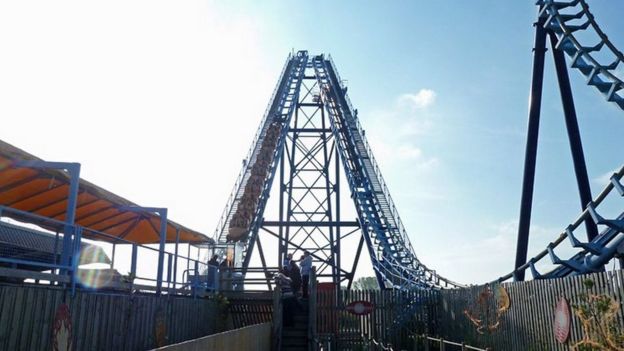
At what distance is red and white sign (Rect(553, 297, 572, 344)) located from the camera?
8.05m

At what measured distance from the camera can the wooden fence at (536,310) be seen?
726 centimetres

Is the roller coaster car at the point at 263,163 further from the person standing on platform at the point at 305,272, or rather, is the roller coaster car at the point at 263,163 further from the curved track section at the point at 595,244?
the curved track section at the point at 595,244

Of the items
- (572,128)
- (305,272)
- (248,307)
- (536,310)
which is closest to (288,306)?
(305,272)

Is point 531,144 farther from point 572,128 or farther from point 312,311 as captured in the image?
point 312,311

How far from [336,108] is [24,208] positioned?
2112 centimetres

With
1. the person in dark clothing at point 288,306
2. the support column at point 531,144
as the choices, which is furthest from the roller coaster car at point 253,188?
the support column at point 531,144

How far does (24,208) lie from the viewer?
10.4m

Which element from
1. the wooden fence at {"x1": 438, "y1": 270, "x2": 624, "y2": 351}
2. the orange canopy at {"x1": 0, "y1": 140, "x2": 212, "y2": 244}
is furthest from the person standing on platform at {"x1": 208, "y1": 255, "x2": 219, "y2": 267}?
the wooden fence at {"x1": 438, "y1": 270, "x2": 624, "y2": 351}

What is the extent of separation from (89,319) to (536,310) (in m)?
7.20

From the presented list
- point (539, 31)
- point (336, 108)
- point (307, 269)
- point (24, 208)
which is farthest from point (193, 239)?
point (336, 108)

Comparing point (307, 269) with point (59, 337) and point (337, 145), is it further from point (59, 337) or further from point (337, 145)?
point (337, 145)

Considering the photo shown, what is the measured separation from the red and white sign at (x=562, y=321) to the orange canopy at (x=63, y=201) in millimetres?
7875

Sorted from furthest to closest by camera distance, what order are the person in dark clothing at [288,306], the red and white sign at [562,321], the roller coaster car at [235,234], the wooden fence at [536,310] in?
the roller coaster car at [235,234] → the person in dark clothing at [288,306] → the red and white sign at [562,321] → the wooden fence at [536,310]

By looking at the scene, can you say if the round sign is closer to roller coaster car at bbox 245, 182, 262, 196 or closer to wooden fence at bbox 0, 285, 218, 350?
wooden fence at bbox 0, 285, 218, 350
